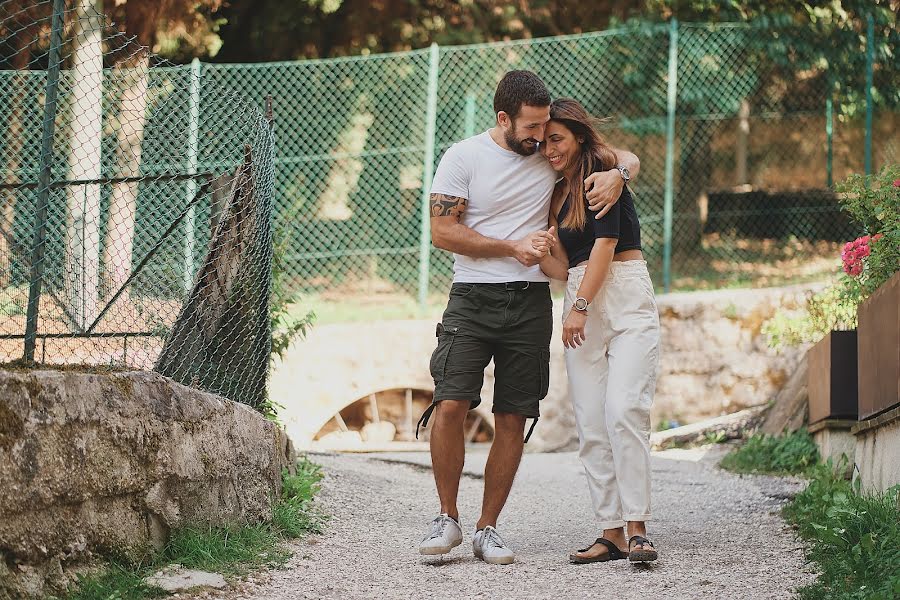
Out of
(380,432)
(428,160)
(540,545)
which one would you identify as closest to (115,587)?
(540,545)

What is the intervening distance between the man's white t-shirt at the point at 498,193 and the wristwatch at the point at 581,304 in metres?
0.27

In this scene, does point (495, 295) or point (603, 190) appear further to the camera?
point (495, 295)

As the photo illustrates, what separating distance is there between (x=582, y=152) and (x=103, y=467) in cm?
197

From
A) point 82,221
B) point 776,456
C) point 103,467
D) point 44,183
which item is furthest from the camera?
point 776,456

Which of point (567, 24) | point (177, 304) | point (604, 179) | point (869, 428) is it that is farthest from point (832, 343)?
point (567, 24)

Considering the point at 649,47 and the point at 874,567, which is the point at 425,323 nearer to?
the point at 649,47

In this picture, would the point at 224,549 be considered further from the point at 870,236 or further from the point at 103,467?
the point at 870,236

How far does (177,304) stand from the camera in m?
5.55

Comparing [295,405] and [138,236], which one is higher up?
[138,236]

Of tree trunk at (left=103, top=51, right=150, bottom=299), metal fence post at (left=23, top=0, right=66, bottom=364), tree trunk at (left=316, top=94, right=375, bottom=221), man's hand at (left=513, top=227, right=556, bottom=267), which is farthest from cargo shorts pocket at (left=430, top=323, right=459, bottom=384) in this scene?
tree trunk at (left=316, top=94, right=375, bottom=221)

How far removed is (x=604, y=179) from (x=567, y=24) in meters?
9.50

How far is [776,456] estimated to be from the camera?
6.75 m

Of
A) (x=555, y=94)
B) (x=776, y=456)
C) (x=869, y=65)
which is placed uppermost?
(x=869, y=65)

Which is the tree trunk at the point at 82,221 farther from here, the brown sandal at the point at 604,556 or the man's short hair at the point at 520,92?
the brown sandal at the point at 604,556
